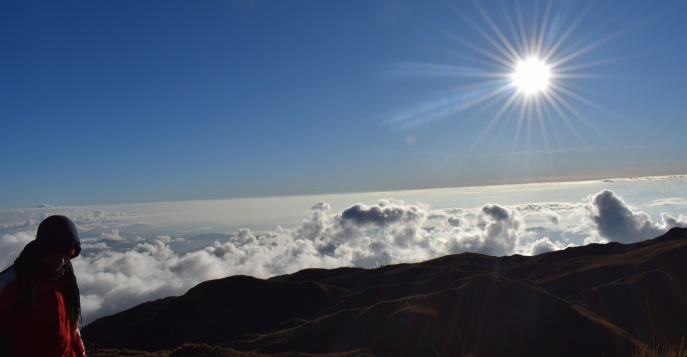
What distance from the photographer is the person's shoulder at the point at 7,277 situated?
11.3 feet

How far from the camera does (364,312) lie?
52.0 metres

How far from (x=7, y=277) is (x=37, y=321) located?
49 centimetres

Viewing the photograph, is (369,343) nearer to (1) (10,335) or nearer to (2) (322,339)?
(2) (322,339)

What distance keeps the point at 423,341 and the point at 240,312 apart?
135ft

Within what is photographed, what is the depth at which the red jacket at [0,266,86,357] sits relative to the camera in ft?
11.4

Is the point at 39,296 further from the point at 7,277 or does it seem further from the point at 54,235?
the point at 54,235

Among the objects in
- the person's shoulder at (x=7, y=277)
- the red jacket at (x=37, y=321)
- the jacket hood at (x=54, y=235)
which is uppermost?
the jacket hood at (x=54, y=235)

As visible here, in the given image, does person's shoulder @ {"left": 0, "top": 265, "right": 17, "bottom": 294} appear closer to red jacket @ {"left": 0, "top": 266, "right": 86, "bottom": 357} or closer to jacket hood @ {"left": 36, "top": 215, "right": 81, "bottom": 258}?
red jacket @ {"left": 0, "top": 266, "right": 86, "bottom": 357}

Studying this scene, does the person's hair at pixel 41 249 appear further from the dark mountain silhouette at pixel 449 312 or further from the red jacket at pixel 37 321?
the dark mountain silhouette at pixel 449 312

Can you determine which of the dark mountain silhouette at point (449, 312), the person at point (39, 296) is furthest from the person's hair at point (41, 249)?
the dark mountain silhouette at point (449, 312)

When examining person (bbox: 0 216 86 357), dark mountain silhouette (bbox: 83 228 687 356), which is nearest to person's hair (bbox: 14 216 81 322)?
person (bbox: 0 216 86 357)

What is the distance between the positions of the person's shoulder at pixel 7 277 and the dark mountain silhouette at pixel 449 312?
21.5 metres

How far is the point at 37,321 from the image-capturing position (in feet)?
12.2

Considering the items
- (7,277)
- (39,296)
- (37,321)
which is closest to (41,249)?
(7,277)
